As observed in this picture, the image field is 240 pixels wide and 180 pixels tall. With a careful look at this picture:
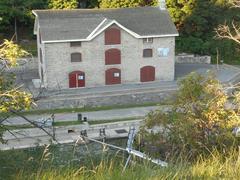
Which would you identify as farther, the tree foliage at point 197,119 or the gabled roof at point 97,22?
the gabled roof at point 97,22

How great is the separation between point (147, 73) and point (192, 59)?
10634 mm

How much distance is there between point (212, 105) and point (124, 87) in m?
23.3

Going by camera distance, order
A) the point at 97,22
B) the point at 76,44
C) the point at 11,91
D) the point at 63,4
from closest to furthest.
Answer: the point at 11,91 < the point at 76,44 < the point at 97,22 < the point at 63,4

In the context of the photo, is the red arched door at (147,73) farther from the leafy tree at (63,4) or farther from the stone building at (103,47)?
the leafy tree at (63,4)

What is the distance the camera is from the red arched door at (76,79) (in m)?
38.9

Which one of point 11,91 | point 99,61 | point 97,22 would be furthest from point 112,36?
point 11,91

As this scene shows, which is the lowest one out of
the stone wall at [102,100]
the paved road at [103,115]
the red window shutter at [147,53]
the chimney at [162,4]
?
the paved road at [103,115]

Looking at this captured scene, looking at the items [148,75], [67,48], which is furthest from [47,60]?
[148,75]

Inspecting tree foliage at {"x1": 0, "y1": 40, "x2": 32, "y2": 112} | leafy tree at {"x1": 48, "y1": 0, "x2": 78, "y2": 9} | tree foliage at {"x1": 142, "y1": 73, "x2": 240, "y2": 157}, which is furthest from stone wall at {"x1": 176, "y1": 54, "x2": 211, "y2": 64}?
tree foliage at {"x1": 0, "y1": 40, "x2": 32, "y2": 112}

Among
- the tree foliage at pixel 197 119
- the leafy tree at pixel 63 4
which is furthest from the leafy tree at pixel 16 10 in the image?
the tree foliage at pixel 197 119

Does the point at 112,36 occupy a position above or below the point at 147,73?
above

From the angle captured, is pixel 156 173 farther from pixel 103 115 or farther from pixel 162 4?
pixel 162 4

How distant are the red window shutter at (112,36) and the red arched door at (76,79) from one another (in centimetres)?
370

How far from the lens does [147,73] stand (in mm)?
41000
